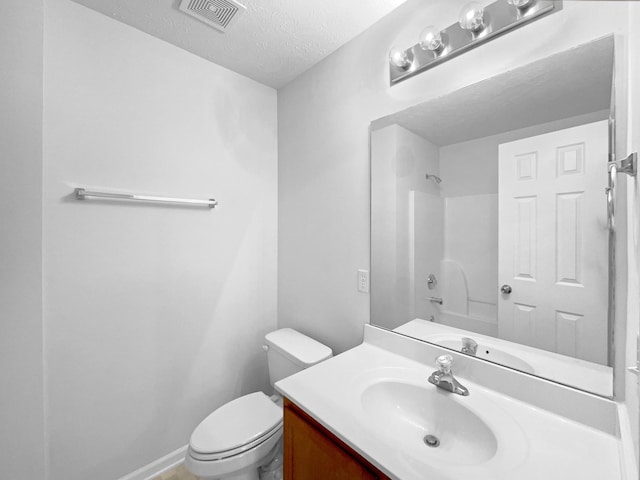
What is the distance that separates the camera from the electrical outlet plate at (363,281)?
1.32 metres

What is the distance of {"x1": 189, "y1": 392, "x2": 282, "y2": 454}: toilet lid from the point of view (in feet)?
3.64

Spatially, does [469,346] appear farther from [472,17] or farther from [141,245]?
[141,245]

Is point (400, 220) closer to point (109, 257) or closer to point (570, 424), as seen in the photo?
point (570, 424)

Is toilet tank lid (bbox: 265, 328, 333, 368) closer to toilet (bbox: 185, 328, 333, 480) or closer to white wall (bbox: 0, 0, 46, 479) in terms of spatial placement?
toilet (bbox: 185, 328, 333, 480)

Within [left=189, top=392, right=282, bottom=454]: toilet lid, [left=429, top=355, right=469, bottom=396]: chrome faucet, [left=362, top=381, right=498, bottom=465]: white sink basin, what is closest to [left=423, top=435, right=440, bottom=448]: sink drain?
[left=362, top=381, right=498, bottom=465]: white sink basin

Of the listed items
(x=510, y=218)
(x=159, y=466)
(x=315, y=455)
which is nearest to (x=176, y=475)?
(x=159, y=466)

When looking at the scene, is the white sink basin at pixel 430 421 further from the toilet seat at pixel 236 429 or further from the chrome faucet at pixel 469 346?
the toilet seat at pixel 236 429

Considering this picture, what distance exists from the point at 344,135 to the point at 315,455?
4.40 feet

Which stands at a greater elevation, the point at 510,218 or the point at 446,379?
the point at 510,218

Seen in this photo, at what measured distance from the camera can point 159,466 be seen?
1416mm

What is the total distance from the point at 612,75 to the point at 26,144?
1.88m

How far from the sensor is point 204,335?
5.11 feet

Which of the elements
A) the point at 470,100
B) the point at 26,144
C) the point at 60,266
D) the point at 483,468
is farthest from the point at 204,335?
the point at 470,100

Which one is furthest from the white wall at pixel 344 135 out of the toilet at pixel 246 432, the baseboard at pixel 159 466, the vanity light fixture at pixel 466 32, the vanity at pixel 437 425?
the baseboard at pixel 159 466
